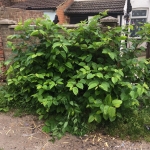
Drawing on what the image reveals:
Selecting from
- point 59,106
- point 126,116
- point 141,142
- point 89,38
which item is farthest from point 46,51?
point 141,142

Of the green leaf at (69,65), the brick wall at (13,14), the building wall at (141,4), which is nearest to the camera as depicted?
the green leaf at (69,65)

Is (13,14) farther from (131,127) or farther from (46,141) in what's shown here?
(131,127)

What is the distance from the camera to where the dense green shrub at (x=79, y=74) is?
2551 mm

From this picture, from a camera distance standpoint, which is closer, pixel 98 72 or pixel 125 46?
pixel 98 72

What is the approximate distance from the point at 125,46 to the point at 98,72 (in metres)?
0.79

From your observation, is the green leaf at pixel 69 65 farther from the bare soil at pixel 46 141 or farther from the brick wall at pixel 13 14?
the brick wall at pixel 13 14

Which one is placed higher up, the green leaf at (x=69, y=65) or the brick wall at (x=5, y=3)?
the brick wall at (x=5, y=3)

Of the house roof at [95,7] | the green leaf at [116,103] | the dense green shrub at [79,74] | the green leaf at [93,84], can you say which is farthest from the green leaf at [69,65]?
the house roof at [95,7]

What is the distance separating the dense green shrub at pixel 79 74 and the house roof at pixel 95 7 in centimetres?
564

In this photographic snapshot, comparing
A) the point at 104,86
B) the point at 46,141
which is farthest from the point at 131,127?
the point at 46,141

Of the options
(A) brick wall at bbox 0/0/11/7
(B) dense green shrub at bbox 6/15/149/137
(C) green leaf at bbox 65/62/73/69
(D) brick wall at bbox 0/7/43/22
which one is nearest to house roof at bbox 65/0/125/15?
(A) brick wall at bbox 0/0/11/7

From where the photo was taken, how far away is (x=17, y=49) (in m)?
3.21

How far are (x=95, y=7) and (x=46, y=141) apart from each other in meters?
7.67

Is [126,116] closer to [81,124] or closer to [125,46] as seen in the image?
[81,124]
